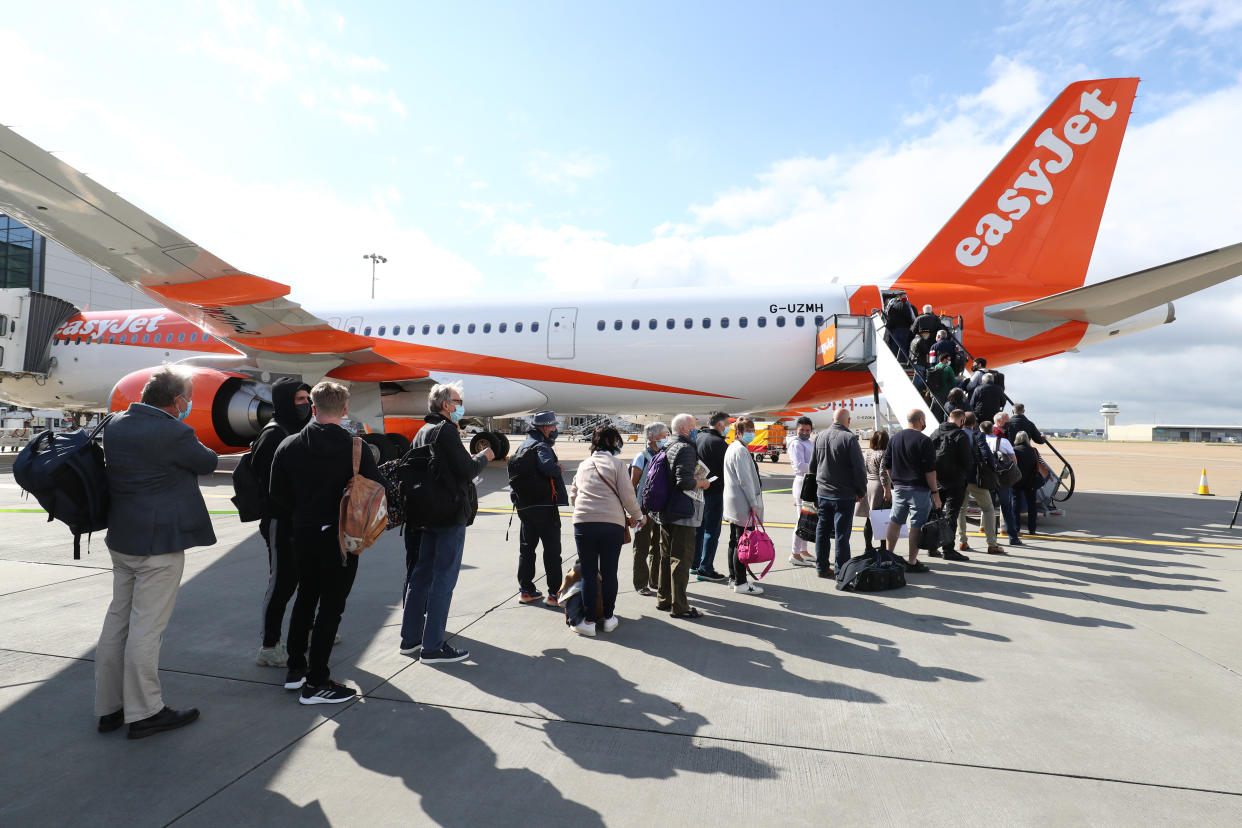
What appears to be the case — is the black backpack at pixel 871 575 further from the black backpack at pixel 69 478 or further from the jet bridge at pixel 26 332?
the jet bridge at pixel 26 332

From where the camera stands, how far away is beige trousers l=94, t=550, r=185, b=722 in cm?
294

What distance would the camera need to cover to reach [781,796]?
249 cm

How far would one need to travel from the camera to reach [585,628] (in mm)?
4402

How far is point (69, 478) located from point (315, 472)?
1.03m

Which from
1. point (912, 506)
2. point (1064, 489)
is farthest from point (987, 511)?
point (1064, 489)

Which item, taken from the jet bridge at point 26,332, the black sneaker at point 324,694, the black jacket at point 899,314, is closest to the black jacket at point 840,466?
the black sneaker at point 324,694

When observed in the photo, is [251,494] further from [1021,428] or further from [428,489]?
[1021,428]

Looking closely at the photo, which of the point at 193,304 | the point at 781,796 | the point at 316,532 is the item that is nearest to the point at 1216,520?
the point at 781,796

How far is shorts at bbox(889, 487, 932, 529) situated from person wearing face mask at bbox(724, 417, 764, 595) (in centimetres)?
172

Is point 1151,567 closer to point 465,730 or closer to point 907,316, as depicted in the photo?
point 907,316

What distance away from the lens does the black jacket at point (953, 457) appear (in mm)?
6691

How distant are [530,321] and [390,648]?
33.3ft

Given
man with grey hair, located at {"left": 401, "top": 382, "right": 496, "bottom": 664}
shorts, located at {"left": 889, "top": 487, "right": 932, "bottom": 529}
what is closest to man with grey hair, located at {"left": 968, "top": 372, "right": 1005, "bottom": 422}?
shorts, located at {"left": 889, "top": 487, "right": 932, "bottom": 529}

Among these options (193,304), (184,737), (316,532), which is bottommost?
(184,737)
